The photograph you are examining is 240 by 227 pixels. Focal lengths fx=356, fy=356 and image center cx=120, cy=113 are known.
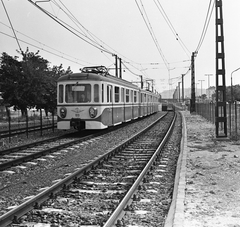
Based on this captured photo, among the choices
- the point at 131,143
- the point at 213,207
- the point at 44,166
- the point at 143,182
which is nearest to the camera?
the point at 213,207

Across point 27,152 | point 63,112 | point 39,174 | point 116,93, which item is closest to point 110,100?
point 116,93

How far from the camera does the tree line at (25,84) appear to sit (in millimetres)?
30344

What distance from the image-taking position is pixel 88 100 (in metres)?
16.2

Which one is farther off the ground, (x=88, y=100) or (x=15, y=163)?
(x=88, y=100)

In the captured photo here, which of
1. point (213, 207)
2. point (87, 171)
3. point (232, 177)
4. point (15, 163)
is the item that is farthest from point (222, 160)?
point (15, 163)

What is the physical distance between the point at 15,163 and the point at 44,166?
860 mm

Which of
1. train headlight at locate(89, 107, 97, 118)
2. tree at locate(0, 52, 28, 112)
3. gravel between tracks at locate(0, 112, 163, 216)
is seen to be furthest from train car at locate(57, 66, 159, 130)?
tree at locate(0, 52, 28, 112)

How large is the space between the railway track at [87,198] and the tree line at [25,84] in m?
22.0

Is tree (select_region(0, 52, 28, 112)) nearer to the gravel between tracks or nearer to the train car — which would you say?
the train car

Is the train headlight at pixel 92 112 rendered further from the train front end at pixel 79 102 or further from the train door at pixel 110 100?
the train door at pixel 110 100

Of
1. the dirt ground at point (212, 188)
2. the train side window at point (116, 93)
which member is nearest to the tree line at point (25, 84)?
the train side window at point (116, 93)

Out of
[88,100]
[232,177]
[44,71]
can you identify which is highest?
[44,71]

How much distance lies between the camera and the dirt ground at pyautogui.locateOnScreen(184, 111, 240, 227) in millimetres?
5008

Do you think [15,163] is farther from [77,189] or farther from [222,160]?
[222,160]
